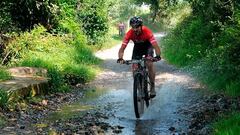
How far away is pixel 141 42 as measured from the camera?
9.58 meters

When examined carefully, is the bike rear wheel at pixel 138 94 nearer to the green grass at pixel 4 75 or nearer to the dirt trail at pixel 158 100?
the dirt trail at pixel 158 100

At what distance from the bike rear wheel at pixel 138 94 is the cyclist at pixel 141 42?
0.29 meters

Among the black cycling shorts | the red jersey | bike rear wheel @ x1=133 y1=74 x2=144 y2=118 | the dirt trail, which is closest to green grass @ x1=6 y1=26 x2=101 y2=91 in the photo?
the dirt trail

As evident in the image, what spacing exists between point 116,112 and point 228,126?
3.59 metres

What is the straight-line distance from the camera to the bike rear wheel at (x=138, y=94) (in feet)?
28.5

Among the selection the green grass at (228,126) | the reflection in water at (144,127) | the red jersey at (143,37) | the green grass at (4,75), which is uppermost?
the red jersey at (143,37)

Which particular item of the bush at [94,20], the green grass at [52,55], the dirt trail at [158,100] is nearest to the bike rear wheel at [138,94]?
the dirt trail at [158,100]

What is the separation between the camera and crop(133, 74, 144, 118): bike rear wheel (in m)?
8.68

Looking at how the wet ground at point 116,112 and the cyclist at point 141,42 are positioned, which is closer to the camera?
the wet ground at point 116,112

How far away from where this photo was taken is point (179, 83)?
1345 centimetres

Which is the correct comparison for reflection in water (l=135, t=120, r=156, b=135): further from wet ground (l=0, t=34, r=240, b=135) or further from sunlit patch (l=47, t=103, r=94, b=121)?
sunlit patch (l=47, t=103, r=94, b=121)

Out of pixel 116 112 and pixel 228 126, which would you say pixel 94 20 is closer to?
pixel 116 112

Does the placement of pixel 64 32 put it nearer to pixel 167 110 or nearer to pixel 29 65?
pixel 29 65

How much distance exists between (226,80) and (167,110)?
192 centimetres
